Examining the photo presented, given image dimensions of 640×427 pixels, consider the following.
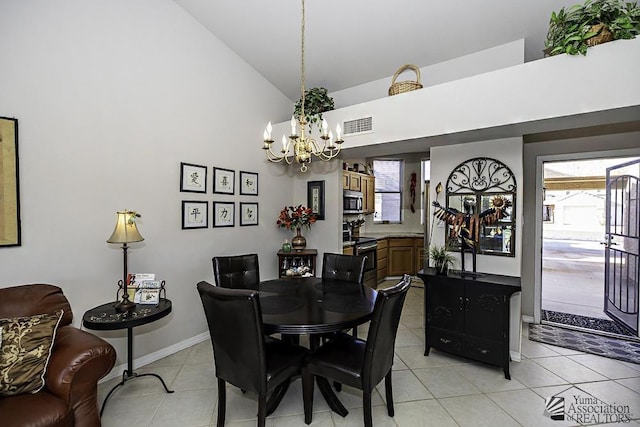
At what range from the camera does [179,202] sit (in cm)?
326

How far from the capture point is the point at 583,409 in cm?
228

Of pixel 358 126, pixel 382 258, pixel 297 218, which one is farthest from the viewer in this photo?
pixel 382 258

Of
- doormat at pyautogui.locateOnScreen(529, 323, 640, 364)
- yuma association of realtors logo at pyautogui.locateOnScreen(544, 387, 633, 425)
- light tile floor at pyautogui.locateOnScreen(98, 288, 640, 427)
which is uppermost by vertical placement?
doormat at pyautogui.locateOnScreen(529, 323, 640, 364)

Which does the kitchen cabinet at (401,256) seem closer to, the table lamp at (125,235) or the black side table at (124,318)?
the black side table at (124,318)

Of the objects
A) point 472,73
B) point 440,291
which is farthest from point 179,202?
point 472,73

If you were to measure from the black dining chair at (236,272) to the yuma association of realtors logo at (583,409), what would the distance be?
2.53m

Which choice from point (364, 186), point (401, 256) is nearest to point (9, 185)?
point (364, 186)

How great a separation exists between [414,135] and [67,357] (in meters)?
3.05

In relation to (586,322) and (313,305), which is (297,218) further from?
(586,322)

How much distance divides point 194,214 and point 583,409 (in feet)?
12.5

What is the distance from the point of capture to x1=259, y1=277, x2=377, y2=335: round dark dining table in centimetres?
191

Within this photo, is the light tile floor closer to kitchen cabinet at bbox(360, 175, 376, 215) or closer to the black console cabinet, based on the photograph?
the black console cabinet

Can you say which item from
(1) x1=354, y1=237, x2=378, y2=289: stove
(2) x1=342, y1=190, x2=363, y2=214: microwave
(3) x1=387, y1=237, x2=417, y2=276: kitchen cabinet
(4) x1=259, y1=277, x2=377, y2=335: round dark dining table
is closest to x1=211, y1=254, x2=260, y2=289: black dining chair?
(4) x1=259, y1=277, x2=377, y2=335: round dark dining table

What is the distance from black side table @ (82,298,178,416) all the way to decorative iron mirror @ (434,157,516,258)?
2880 millimetres
